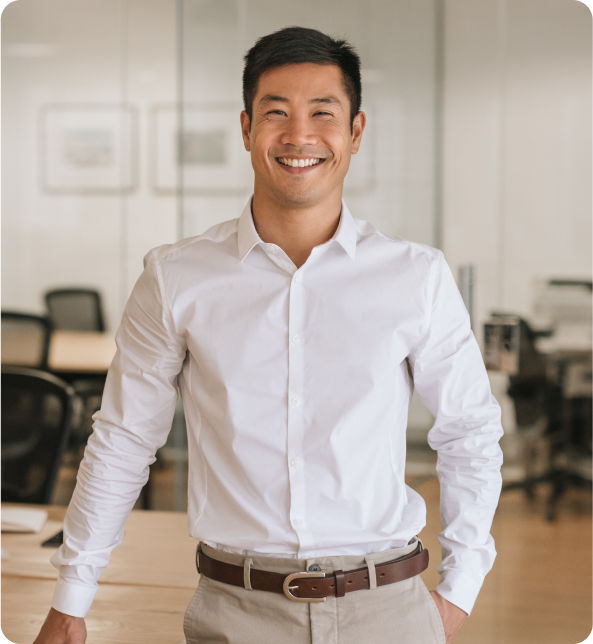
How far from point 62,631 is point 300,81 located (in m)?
1.02

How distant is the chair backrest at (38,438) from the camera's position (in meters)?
2.38

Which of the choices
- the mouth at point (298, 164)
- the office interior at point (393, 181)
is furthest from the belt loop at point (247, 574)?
the office interior at point (393, 181)

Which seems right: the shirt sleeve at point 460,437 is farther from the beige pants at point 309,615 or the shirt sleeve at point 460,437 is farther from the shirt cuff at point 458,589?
the beige pants at point 309,615

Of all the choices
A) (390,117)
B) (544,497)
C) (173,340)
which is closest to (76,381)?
(390,117)

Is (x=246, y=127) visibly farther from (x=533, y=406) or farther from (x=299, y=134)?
(x=533, y=406)

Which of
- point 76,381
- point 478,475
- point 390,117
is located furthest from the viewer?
point 76,381

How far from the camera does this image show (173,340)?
1.33 meters

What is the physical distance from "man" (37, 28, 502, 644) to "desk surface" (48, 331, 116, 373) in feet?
8.56

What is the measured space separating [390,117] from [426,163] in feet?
0.92

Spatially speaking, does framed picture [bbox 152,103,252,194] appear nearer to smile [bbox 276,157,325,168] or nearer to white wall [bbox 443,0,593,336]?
white wall [bbox 443,0,593,336]

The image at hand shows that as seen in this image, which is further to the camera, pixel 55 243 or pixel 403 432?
pixel 55 243

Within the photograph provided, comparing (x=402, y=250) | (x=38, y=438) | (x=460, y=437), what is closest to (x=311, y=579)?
(x=460, y=437)

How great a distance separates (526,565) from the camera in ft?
10.7

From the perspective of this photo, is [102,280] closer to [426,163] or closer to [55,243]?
[55,243]
